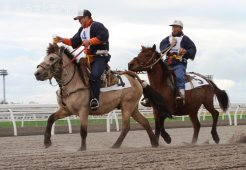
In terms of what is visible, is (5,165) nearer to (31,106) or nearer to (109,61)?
(109,61)

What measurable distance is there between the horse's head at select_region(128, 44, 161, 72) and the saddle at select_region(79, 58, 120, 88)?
56 centimetres

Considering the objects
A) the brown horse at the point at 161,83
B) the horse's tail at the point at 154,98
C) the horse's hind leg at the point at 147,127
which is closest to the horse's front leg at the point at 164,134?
the brown horse at the point at 161,83

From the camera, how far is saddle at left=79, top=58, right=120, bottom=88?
1097 cm

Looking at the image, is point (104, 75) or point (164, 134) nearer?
point (104, 75)

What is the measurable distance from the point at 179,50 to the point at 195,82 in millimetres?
944

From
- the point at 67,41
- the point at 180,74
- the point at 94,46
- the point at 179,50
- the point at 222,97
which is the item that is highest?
the point at 67,41

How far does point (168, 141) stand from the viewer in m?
12.2

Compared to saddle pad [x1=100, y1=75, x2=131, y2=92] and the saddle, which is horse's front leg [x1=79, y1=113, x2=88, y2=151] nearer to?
the saddle

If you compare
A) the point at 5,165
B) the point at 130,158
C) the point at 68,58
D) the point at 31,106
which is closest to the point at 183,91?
the point at 68,58

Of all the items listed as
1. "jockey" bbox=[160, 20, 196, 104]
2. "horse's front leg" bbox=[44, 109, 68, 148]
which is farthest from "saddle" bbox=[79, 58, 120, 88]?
"jockey" bbox=[160, 20, 196, 104]

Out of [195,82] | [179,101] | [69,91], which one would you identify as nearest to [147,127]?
[179,101]

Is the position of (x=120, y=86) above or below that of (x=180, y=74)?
below

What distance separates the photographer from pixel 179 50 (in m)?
12.8

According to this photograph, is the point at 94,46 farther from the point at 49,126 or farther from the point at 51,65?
the point at 49,126
